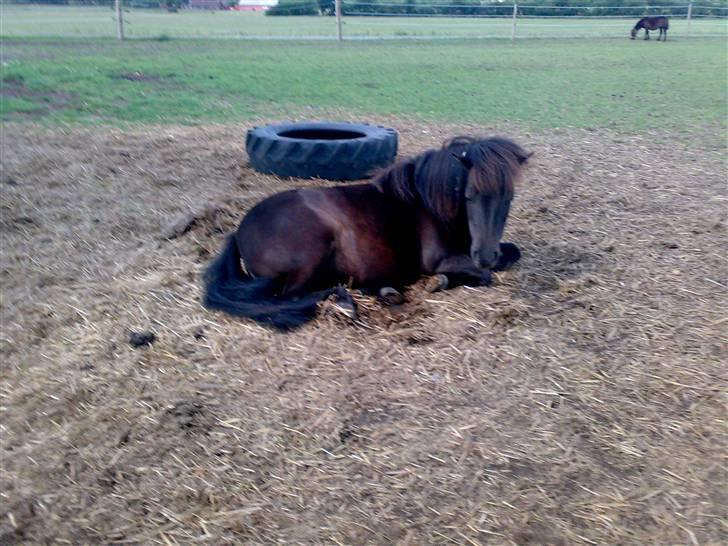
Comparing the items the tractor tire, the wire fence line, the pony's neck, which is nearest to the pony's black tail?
the pony's neck

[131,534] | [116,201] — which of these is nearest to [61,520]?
[131,534]

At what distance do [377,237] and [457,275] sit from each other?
552 millimetres

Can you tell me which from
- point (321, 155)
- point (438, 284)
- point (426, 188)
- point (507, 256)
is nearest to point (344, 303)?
point (438, 284)

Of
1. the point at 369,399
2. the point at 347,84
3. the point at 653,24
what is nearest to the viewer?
the point at 369,399

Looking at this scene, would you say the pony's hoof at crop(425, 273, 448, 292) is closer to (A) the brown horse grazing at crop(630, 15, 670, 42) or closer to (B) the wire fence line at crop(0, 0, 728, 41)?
(B) the wire fence line at crop(0, 0, 728, 41)

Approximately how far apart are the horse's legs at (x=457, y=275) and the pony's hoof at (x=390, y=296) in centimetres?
20

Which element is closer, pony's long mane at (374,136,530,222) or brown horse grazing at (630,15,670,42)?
pony's long mane at (374,136,530,222)

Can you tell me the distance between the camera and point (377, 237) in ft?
14.5

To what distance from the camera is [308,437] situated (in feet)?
9.98

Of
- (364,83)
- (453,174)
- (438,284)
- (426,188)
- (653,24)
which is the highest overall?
(653,24)

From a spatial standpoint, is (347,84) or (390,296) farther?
(347,84)

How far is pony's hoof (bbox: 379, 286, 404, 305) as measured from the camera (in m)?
4.28

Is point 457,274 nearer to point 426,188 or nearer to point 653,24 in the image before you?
point 426,188

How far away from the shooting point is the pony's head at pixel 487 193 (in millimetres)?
4133
